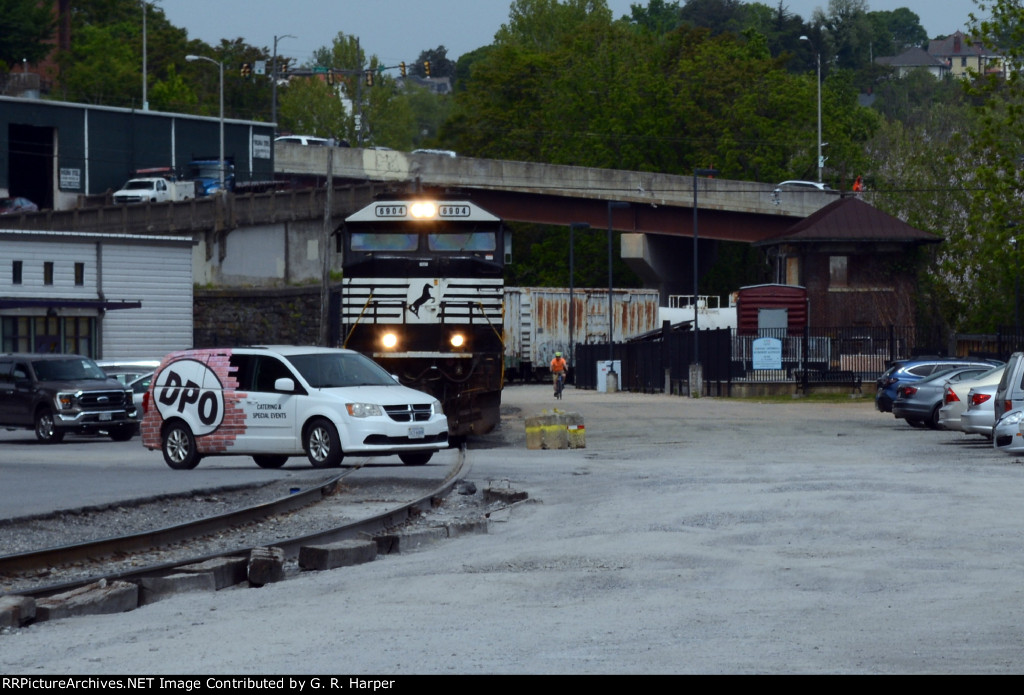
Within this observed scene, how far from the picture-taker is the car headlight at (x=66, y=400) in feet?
107

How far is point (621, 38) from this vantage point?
117 metres

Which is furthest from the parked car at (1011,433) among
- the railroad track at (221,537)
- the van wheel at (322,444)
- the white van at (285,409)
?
the van wheel at (322,444)

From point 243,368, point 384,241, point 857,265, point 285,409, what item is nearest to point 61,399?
point 384,241

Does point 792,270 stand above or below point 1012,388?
above

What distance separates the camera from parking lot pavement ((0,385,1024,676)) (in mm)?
8164

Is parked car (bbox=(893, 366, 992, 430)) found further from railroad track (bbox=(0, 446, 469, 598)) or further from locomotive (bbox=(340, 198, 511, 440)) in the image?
railroad track (bbox=(0, 446, 469, 598))

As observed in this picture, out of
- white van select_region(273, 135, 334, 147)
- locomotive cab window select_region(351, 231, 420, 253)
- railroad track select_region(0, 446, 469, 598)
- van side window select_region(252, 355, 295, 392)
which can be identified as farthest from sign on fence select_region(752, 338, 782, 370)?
white van select_region(273, 135, 334, 147)

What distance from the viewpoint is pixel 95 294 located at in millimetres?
58719

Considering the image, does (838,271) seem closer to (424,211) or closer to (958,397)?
(958,397)

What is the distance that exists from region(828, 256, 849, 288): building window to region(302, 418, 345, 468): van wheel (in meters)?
55.9

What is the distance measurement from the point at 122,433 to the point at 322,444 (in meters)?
13.3

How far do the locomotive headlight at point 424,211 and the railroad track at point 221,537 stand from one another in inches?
334

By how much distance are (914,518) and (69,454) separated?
713 inches
